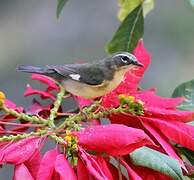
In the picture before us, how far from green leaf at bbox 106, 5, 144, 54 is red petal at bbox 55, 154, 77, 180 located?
0.47 m

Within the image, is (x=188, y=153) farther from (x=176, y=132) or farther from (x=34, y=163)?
(x=34, y=163)

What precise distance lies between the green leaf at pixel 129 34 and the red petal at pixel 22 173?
1.55ft

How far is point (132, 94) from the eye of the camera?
99cm

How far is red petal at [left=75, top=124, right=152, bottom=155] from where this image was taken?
2.76 ft

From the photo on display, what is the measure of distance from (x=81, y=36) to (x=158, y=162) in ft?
9.85

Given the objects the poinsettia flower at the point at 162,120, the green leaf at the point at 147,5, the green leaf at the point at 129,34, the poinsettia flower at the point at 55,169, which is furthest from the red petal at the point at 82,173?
the green leaf at the point at 147,5

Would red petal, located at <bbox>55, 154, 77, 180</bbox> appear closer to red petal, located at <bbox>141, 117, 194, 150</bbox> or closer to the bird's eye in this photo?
red petal, located at <bbox>141, 117, 194, 150</bbox>

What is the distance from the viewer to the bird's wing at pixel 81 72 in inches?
44.6

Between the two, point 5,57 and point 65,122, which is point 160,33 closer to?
point 5,57

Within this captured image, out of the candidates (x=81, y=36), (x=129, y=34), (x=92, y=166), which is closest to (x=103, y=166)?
(x=92, y=166)

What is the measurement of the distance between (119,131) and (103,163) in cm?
4

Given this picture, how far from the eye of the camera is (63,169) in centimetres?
82

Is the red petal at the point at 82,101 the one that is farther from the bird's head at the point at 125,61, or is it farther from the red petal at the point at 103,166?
the red petal at the point at 103,166

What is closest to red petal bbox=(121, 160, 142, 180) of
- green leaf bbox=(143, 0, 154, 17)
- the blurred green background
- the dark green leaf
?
the dark green leaf
